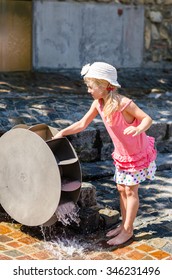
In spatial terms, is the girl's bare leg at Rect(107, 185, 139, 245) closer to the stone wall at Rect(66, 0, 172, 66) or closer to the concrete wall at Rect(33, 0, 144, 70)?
the concrete wall at Rect(33, 0, 144, 70)

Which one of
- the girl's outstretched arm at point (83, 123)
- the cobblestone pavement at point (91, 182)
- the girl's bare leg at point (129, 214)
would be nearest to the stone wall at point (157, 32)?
the cobblestone pavement at point (91, 182)

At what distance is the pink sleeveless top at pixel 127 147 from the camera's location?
4398mm

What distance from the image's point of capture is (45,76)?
10898 millimetres

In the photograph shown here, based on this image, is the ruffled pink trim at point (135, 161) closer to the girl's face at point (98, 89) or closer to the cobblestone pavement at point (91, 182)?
the girl's face at point (98, 89)

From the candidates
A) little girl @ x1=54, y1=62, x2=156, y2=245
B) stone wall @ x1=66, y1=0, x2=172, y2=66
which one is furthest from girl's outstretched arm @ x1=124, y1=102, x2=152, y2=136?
stone wall @ x1=66, y1=0, x2=172, y2=66

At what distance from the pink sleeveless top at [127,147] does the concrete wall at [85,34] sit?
23.4 ft

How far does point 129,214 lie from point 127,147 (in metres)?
0.53

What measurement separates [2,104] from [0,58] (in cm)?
342

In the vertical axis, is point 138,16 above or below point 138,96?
above

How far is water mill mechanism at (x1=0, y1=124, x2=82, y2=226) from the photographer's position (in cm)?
428

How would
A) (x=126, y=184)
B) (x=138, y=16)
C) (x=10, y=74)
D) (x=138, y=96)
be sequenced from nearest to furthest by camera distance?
(x=126, y=184) < (x=138, y=96) < (x=10, y=74) < (x=138, y=16)
